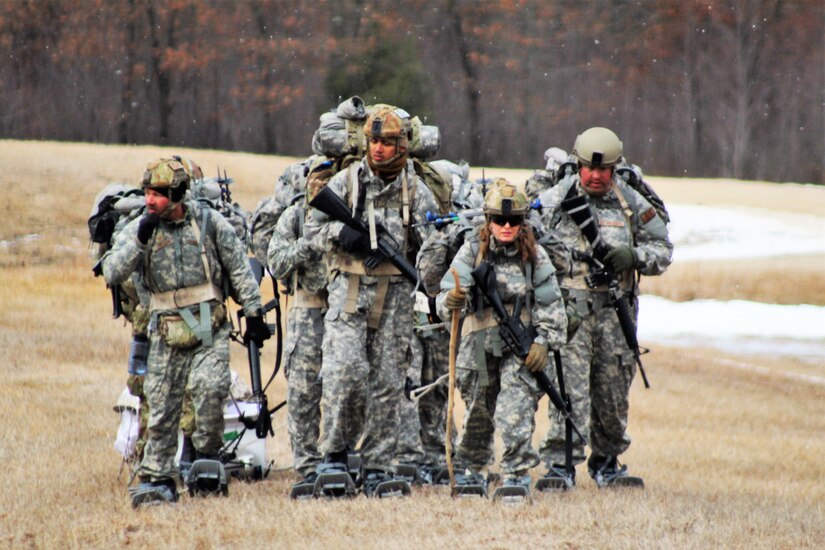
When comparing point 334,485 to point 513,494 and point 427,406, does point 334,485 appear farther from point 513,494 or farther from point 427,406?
point 427,406

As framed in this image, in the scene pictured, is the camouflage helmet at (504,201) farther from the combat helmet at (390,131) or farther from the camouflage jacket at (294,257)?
the camouflage jacket at (294,257)

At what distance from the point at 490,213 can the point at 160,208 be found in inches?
86.5

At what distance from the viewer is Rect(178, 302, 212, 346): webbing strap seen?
914cm

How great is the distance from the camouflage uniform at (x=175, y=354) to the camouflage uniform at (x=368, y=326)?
72cm

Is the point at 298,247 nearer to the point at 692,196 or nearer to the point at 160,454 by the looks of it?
the point at 160,454

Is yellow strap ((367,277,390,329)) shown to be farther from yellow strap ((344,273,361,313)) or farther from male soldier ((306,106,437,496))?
yellow strap ((344,273,361,313))

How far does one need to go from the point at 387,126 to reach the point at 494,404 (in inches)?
78.5

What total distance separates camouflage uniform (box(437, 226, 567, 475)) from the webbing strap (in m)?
1.57

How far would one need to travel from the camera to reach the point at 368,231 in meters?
9.06

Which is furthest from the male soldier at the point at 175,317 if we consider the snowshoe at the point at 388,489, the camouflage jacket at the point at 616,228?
the camouflage jacket at the point at 616,228

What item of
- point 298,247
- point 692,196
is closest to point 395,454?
point 298,247

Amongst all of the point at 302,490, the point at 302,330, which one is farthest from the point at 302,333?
the point at 302,490

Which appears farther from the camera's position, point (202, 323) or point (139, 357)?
point (139, 357)

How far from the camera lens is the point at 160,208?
9.06 m
